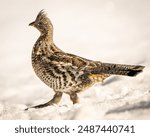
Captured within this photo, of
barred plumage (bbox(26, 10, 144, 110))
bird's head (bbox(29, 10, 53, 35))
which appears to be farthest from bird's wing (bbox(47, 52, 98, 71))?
bird's head (bbox(29, 10, 53, 35))

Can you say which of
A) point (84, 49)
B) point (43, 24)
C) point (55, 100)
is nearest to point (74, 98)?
point (55, 100)

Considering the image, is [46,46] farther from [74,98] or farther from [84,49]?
[74,98]

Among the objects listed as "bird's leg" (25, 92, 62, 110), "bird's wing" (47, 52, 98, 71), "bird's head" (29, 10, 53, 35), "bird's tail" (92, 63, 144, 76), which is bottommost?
"bird's leg" (25, 92, 62, 110)

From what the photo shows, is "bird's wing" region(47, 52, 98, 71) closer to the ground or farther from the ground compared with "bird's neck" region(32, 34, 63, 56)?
closer to the ground

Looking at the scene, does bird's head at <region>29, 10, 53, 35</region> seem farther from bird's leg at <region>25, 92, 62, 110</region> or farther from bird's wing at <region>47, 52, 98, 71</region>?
bird's leg at <region>25, 92, 62, 110</region>

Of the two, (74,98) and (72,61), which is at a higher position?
(72,61)
